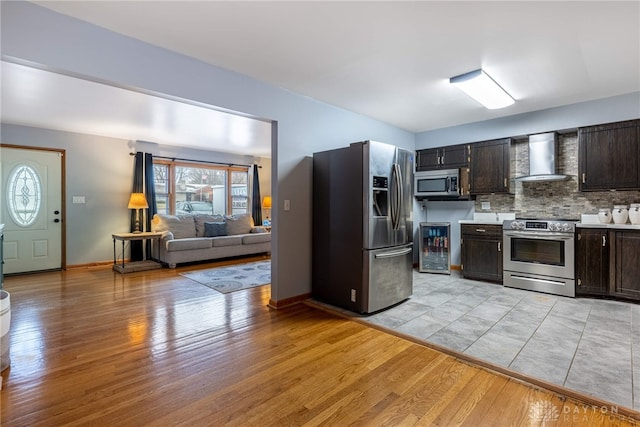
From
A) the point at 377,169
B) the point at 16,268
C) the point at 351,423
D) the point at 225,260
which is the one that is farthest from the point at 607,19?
the point at 16,268

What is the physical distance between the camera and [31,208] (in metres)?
5.24

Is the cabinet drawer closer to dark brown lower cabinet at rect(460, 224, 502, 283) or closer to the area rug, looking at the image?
dark brown lower cabinet at rect(460, 224, 502, 283)

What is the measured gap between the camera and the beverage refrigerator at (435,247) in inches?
203

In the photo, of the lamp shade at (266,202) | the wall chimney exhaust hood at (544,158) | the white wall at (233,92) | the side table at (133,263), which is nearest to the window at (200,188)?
the lamp shade at (266,202)

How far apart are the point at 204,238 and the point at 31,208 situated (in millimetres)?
2858

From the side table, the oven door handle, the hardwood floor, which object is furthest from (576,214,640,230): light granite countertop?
the side table

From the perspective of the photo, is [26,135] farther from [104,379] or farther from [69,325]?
[104,379]

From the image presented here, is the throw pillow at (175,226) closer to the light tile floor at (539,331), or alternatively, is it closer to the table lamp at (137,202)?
the table lamp at (137,202)

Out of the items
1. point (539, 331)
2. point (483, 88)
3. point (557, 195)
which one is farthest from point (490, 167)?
point (539, 331)

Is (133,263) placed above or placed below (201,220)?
below

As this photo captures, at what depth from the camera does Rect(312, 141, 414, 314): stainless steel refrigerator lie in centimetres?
324

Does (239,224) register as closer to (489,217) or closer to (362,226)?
(362,226)

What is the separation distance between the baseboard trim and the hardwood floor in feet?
0.38

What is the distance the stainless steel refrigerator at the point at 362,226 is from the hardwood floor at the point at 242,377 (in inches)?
16.7
